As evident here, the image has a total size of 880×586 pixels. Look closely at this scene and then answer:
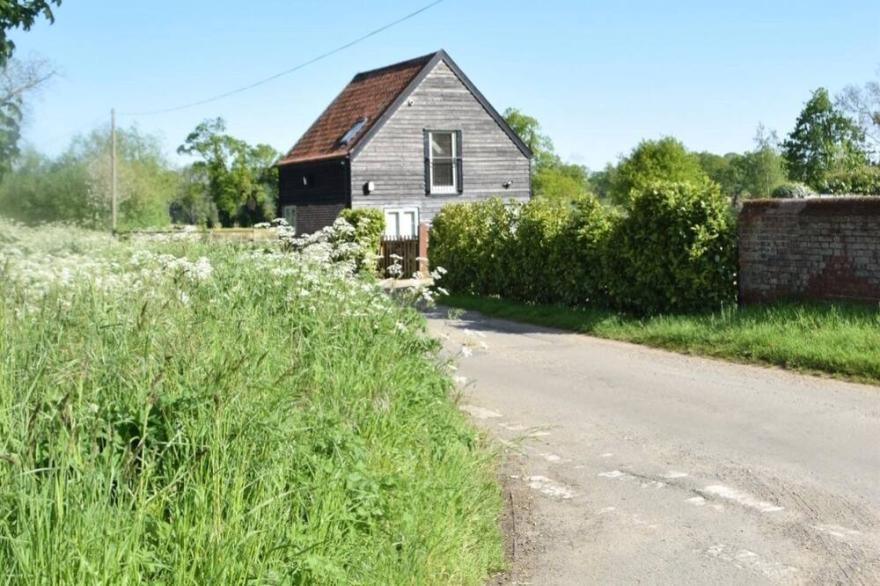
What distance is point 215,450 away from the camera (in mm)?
4926

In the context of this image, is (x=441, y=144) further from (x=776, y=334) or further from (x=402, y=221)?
(x=776, y=334)

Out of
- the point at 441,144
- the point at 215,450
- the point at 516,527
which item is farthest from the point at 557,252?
the point at 441,144

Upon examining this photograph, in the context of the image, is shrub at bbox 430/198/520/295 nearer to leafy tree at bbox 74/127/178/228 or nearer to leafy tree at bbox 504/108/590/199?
leafy tree at bbox 74/127/178/228

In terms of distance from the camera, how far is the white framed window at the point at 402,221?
125 ft

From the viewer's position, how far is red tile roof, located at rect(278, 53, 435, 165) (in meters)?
38.5

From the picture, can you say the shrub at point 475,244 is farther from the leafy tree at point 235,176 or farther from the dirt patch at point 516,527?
the leafy tree at point 235,176

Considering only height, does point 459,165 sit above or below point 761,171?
below

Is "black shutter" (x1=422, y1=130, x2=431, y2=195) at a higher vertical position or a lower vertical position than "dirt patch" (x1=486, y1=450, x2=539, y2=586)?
higher

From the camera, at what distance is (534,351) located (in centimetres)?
1547

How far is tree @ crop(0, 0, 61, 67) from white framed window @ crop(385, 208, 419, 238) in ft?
68.9

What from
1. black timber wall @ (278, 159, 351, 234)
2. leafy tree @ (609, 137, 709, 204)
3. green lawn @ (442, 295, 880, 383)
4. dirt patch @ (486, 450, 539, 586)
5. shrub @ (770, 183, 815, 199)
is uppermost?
leafy tree @ (609, 137, 709, 204)

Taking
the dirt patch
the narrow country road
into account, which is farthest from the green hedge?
the dirt patch

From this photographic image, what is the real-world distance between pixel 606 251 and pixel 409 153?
20951 millimetres

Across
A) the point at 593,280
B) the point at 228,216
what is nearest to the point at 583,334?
the point at 593,280
